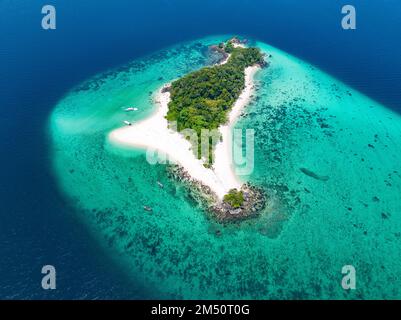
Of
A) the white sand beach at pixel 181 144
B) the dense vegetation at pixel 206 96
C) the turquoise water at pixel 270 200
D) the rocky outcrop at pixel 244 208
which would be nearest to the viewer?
the turquoise water at pixel 270 200

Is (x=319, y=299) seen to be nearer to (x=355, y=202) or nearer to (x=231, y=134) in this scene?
(x=355, y=202)

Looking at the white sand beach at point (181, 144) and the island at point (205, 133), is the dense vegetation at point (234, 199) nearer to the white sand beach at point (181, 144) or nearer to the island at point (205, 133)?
the island at point (205, 133)

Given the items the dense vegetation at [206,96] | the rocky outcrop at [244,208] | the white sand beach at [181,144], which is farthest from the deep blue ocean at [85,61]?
the dense vegetation at [206,96]

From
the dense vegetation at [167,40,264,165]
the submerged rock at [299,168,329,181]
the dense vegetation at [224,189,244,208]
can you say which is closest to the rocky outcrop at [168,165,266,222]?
the dense vegetation at [224,189,244,208]

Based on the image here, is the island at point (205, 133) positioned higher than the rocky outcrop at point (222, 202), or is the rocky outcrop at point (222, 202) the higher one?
the island at point (205, 133)

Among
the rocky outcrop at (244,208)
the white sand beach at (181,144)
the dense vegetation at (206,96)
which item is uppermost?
the dense vegetation at (206,96)

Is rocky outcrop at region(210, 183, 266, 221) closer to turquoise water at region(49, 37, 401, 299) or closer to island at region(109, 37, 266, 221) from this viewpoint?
island at region(109, 37, 266, 221)

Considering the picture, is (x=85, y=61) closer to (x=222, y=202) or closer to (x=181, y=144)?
(x=181, y=144)

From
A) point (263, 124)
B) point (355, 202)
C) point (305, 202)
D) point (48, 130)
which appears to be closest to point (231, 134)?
point (263, 124)
